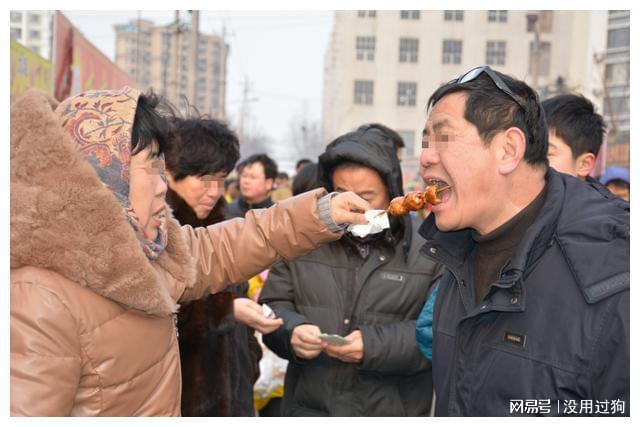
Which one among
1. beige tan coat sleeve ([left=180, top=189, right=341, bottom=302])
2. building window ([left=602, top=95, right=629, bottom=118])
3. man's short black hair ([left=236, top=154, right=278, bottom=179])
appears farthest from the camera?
building window ([left=602, top=95, right=629, bottom=118])

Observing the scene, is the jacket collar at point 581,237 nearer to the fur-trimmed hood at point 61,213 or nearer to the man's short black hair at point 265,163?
the fur-trimmed hood at point 61,213

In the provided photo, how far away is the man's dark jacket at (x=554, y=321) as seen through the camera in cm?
199

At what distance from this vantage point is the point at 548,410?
6.84 ft

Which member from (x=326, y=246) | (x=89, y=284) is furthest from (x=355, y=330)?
(x=89, y=284)

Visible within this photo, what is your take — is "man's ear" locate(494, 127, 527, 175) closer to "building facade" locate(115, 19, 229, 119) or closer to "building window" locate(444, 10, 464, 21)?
"building window" locate(444, 10, 464, 21)

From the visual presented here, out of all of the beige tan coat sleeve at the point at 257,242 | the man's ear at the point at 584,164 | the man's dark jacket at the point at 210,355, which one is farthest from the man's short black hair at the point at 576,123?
the man's dark jacket at the point at 210,355

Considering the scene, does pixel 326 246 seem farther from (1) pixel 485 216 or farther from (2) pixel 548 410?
(2) pixel 548 410

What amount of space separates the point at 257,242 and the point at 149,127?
74 centimetres

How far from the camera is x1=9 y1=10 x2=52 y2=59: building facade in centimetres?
732

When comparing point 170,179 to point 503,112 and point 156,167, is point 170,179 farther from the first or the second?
point 503,112

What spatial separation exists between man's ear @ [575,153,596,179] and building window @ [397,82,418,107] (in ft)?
138

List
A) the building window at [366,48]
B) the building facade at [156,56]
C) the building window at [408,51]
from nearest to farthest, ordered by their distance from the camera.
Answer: the building window at [366,48] < the building window at [408,51] < the building facade at [156,56]

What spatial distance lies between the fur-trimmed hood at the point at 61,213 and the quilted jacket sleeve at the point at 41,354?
0.37ft

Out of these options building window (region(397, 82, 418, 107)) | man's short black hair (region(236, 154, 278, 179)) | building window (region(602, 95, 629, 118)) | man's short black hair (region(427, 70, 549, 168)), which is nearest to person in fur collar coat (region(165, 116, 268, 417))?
man's short black hair (region(427, 70, 549, 168))
